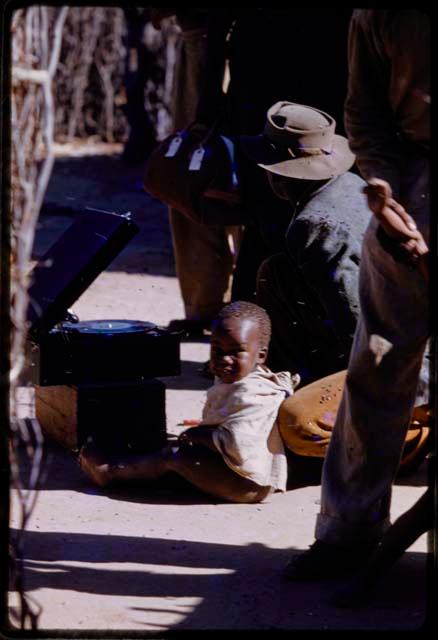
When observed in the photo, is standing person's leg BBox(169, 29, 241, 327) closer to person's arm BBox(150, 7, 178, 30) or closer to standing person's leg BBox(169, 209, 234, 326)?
standing person's leg BBox(169, 209, 234, 326)

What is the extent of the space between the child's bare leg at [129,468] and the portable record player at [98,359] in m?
0.28

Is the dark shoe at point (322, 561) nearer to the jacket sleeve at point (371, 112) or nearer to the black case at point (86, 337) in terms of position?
the jacket sleeve at point (371, 112)

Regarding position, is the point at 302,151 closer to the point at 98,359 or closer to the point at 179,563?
the point at 98,359

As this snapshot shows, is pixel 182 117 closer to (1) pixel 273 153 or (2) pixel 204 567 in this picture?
(1) pixel 273 153

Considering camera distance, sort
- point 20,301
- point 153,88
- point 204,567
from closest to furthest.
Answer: point 20,301, point 204,567, point 153,88

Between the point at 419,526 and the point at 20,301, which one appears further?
the point at 419,526

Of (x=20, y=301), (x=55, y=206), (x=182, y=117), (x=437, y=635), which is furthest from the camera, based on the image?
(x=55, y=206)

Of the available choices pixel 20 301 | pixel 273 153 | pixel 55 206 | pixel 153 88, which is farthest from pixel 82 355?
pixel 153 88

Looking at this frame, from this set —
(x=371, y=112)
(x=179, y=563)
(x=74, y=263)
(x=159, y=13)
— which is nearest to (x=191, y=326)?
(x=159, y=13)

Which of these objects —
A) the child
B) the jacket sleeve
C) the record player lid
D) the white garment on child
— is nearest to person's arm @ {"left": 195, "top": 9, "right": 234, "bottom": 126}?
the record player lid

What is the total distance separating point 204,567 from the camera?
13.4 ft

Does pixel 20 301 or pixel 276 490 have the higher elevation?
pixel 20 301

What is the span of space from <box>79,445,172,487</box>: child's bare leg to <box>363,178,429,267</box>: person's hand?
168cm

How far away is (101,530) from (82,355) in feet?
3.37
